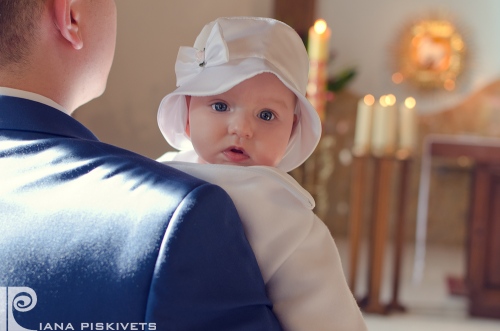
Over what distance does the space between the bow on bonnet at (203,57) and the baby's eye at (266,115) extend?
11 cm

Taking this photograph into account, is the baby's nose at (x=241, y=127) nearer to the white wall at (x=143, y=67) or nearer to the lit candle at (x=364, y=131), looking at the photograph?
the white wall at (x=143, y=67)

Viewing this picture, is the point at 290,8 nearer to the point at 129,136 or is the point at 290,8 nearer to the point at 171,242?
the point at 129,136

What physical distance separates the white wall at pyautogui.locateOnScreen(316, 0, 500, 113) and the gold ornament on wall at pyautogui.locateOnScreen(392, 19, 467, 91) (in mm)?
71

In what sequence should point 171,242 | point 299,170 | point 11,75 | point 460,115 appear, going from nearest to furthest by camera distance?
point 171,242
point 11,75
point 299,170
point 460,115

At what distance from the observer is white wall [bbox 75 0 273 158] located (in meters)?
3.53

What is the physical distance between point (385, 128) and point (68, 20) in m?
3.03

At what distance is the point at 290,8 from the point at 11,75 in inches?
229

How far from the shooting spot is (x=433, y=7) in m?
6.87

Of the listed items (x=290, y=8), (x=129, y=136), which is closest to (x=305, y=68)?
(x=129, y=136)

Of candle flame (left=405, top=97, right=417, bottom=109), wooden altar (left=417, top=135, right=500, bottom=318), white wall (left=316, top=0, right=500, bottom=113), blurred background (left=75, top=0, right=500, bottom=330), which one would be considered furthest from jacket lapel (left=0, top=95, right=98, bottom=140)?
white wall (left=316, top=0, right=500, bottom=113)

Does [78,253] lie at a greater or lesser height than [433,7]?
lesser

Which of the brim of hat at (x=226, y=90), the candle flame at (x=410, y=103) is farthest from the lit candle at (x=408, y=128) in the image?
the brim of hat at (x=226, y=90)

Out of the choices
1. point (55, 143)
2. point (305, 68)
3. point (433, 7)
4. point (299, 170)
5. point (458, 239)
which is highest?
point (433, 7)

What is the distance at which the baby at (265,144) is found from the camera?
3.36ft
